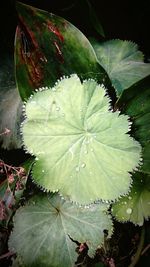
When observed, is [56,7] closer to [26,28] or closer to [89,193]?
[26,28]

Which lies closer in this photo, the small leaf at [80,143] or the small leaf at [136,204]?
the small leaf at [80,143]

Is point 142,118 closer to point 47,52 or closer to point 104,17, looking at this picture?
point 47,52

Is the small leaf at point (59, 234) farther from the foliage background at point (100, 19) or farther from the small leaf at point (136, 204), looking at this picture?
the foliage background at point (100, 19)

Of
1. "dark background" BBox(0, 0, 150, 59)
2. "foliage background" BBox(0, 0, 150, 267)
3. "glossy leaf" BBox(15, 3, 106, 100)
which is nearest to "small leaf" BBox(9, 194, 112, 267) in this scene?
"foliage background" BBox(0, 0, 150, 267)

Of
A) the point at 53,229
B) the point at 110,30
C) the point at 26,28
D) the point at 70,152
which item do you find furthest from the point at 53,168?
the point at 110,30

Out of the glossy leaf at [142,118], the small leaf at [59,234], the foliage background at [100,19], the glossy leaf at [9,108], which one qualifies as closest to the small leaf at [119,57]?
the foliage background at [100,19]

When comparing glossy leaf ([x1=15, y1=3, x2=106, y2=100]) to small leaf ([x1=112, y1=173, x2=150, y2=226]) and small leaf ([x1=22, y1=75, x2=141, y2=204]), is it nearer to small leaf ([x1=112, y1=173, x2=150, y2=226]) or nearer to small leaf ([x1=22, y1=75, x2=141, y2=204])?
small leaf ([x1=22, y1=75, x2=141, y2=204])

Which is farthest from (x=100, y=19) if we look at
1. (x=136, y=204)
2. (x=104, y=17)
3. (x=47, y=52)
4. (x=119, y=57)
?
(x=136, y=204)
